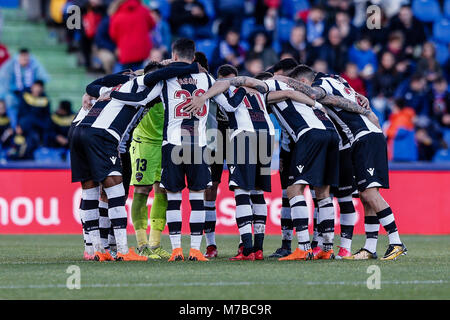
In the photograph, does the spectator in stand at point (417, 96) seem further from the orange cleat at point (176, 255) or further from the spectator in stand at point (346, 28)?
the orange cleat at point (176, 255)

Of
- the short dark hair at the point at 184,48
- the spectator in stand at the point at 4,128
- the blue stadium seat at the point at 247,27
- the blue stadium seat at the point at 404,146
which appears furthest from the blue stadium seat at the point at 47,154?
the short dark hair at the point at 184,48

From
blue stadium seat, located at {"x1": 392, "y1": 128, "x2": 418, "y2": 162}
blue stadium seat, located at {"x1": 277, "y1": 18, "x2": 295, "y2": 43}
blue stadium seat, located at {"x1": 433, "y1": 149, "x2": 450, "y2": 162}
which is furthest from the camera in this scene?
blue stadium seat, located at {"x1": 277, "y1": 18, "x2": 295, "y2": 43}

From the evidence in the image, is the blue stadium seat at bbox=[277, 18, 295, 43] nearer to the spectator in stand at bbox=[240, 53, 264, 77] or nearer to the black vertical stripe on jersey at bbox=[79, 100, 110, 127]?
the spectator in stand at bbox=[240, 53, 264, 77]

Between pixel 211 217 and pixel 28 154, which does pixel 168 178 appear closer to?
pixel 211 217

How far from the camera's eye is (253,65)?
18297mm

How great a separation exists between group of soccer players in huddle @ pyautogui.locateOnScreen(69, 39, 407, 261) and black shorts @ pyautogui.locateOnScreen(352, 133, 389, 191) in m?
0.01

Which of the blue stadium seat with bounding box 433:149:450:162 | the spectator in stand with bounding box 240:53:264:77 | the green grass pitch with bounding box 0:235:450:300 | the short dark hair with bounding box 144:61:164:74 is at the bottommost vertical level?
the green grass pitch with bounding box 0:235:450:300

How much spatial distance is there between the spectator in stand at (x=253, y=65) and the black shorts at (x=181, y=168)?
314 inches

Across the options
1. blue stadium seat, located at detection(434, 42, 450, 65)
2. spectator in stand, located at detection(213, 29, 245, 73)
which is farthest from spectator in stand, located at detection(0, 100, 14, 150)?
blue stadium seat, located at detection(434, 42, 450, 65)

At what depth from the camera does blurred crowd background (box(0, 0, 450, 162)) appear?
17.6 metres

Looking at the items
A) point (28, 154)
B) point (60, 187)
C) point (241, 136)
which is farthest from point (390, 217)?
point (28, 154)

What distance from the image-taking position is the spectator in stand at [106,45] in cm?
1966
